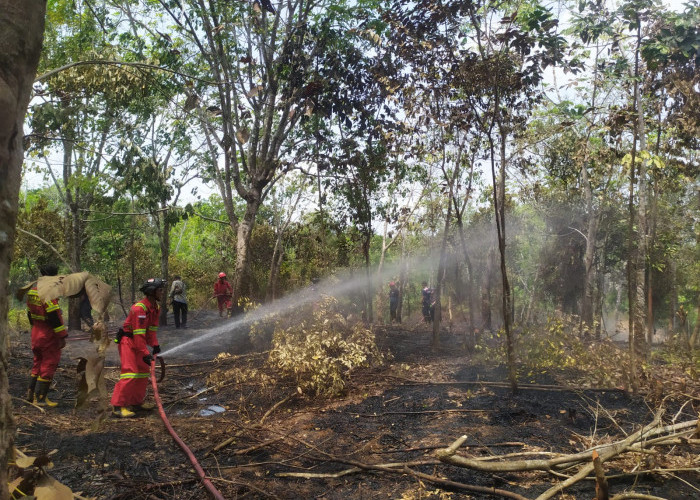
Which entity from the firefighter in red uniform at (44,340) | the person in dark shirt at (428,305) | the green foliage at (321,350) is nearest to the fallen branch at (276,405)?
the green foliage at (321,350)

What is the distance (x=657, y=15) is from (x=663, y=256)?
1496 centimetres

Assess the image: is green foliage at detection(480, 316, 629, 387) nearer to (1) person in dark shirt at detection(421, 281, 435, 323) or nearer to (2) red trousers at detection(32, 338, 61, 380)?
(2) red trousers at detection(32, 338, 61, 380)

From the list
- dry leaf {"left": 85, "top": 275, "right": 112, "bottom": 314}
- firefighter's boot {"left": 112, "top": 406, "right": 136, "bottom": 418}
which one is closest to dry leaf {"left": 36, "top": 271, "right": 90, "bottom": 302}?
dry leaf {"left": 85, "top": 275, "right": 112, "bottom": 314}

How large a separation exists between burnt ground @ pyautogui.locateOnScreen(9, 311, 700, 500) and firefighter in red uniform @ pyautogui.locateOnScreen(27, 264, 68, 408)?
333 mm

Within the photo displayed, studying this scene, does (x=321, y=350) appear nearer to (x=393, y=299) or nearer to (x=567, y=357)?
(x=567, y=357)

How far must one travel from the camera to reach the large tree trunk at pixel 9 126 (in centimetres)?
179

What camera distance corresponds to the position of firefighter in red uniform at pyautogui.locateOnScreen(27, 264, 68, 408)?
6289 mm

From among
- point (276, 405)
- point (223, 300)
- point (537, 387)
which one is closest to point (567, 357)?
point (537, 387)

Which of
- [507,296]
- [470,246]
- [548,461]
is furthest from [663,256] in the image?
[548,461]

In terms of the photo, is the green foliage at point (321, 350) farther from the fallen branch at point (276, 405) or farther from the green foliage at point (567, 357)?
the green foliage at point (567, 357)

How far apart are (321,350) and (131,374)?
8.42 feet

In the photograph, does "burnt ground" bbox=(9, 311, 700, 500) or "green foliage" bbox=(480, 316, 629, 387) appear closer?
"burnt ground" bbox=(9, 311, 700, 500)

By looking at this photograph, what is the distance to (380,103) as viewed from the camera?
35.0 feet

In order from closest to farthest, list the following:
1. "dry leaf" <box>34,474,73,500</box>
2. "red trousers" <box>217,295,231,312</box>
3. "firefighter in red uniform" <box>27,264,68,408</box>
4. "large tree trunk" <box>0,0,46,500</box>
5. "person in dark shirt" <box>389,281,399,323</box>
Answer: "large tree trunk" <box>0,0,46,500</box>
"dry leaf" <box>34,474,73,500</box>
"firefighter in red uniform" <box>27,264,68,408</box>
"red trousers" <box>217,295,231,312</box>
"person in dark shirt" <box>389,281,399,323</box>
